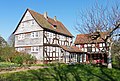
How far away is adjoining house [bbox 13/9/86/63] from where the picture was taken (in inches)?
1383

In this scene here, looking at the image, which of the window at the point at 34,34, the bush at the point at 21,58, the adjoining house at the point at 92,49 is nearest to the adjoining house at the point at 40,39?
the window at the point at 34,34

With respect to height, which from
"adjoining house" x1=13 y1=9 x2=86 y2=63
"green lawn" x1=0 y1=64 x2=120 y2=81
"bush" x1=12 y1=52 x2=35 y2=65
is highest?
"adjoining house" x1=13 y1=9 x2=86 y2=63

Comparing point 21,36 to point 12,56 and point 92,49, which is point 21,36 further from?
point 92,49

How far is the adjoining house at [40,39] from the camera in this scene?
115 ft

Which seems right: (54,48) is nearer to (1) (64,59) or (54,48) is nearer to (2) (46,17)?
(1) (64,59)

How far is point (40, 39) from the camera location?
3509cm

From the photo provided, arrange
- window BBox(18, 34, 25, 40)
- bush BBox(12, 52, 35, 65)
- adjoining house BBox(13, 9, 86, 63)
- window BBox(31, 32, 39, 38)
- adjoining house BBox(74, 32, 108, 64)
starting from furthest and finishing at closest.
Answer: adjoining house BBox(74, 32, 108, 64), window BBox(18, 34, 25, 40), window BBox(31, 32, 39, 38), adjoining house BBox(13, 9, 86, 63), bush BBox(12, 52, 35, 65)

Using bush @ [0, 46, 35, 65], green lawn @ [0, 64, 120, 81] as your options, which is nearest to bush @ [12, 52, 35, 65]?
bush @ [0, 46, 35, 65]

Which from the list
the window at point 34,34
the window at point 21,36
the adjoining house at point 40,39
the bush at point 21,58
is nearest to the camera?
the bush at point 21,58

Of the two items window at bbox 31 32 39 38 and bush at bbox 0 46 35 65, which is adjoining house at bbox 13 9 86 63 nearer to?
window at bbox 31 32 39 38

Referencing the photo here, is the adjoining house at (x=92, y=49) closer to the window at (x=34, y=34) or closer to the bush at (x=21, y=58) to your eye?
the window at (x=34, y=34)

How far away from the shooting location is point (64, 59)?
38594 millimetres

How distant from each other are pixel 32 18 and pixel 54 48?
315 inches

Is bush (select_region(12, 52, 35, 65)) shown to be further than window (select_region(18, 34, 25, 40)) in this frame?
No
